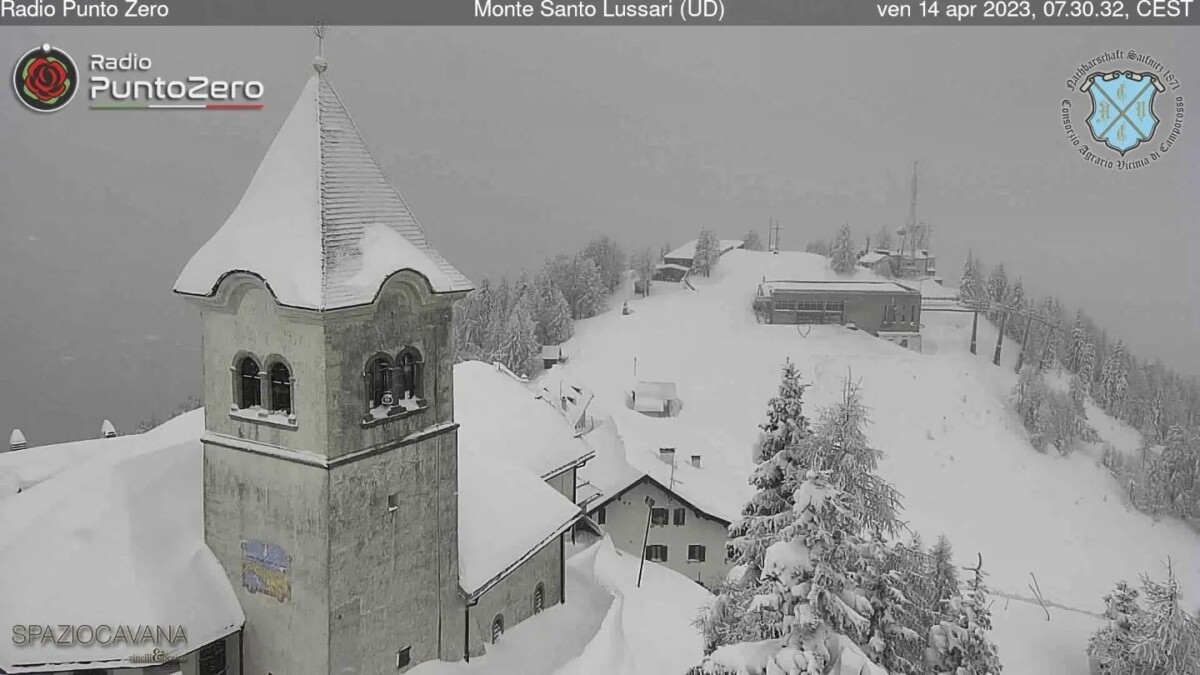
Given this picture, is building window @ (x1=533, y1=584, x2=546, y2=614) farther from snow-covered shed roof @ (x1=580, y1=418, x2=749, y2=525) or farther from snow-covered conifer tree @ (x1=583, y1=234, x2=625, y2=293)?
snow-covered conifer tree @ (x1=583, y1=234, x2=625, y2=293)

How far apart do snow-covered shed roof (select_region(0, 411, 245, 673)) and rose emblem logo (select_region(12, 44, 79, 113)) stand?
592 centimetres

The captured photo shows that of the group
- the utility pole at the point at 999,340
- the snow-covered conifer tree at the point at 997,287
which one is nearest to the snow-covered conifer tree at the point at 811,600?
the snow-covered conifer tree at the point at 997,287

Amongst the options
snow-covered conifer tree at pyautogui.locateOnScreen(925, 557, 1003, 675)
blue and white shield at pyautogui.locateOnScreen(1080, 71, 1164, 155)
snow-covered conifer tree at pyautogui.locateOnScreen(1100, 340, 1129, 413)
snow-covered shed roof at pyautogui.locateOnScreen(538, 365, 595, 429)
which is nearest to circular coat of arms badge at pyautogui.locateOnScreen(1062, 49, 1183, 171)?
blue and white shield at pyautogui.locateOnScreen(1080, 71, 1164, 155)

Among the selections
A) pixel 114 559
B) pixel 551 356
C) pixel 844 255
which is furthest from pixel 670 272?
pixel 114 559

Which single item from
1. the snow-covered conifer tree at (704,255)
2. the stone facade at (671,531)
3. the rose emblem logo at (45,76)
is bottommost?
the stone facade at (671,531)

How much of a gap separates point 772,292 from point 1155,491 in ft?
83.7

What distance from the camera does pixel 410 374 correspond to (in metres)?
14.4

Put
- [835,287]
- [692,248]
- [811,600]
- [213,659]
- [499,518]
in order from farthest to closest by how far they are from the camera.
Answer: [692,248] → [835,287] → [499,518] → [213,659] → [811,600]

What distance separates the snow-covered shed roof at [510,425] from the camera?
22.8 m

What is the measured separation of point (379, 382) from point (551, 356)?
44.5 meters

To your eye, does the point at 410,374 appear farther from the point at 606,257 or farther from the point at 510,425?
the point at 606,257

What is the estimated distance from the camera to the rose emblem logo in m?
15.3

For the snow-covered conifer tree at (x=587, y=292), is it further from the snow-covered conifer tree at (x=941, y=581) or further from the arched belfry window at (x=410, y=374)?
the arched belfry window at (x=410, y=374)

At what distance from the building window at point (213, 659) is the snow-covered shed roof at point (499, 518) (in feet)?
12.0
